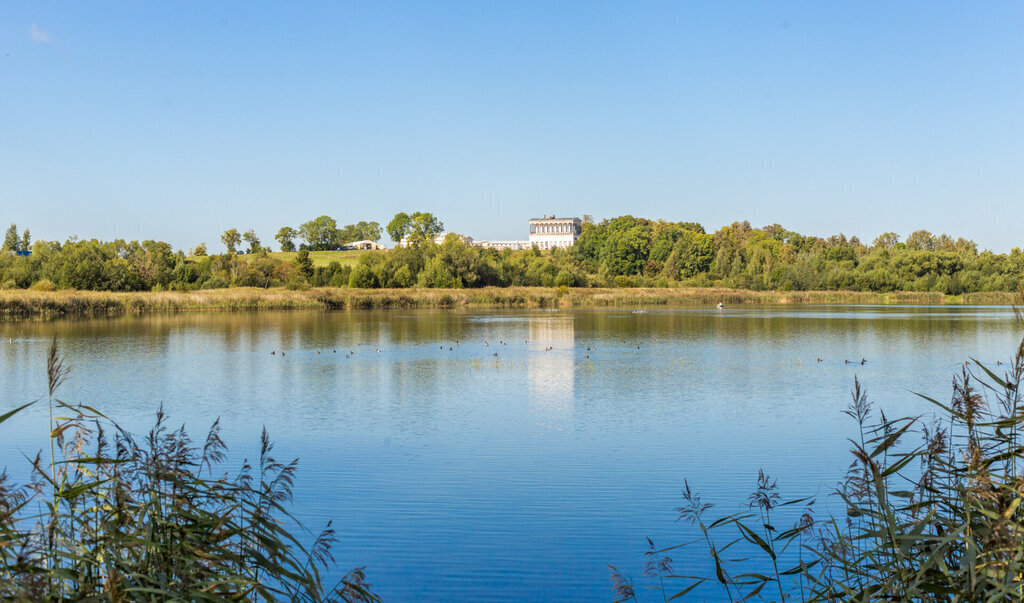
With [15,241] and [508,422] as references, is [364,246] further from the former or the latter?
[508,422]

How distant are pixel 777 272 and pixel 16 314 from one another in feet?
271

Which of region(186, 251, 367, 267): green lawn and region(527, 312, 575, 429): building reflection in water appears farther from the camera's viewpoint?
region(186, 251, 367, 267): green lawn

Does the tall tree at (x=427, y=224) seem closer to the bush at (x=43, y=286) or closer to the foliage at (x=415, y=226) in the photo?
the foliage at (x=415, y=226)

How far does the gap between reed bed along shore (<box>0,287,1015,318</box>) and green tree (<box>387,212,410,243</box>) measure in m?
58.2

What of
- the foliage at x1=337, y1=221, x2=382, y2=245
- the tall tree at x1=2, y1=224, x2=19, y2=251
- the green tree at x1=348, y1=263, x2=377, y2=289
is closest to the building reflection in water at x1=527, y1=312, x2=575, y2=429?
the green tree at x1=348, y1=263, x2=377, y2=289

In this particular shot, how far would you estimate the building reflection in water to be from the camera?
15.5m

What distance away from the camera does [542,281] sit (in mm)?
90250

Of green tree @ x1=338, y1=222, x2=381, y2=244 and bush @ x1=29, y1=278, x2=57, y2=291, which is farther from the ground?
green tree @ x1=338, y1=222, x2=381, y2=244

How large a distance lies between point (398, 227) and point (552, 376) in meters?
112

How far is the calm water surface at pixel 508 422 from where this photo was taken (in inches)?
305

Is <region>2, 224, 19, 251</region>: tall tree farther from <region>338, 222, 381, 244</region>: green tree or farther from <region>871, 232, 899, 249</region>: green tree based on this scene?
<region>871, 232, 899, 249</region>: green tree

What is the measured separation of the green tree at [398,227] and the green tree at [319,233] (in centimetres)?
989

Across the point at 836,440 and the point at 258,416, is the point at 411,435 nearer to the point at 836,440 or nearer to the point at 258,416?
the point at 258,416

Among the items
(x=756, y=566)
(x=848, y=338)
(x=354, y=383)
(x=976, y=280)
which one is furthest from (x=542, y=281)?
(x=756, y=566)
